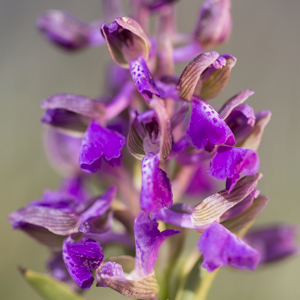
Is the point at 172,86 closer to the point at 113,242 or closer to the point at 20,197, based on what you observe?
the point at 113,242

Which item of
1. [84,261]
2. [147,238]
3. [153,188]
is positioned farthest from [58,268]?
[153,188]

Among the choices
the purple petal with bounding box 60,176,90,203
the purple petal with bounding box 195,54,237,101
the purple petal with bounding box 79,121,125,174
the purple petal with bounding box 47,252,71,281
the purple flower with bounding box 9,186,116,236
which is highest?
the purple petal with bounding box 195,54,237,101

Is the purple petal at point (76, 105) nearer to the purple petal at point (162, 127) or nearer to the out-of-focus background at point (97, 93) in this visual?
the purple petal at point (162, 127)

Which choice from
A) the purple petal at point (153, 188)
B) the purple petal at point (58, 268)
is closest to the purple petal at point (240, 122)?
the purple petal at point (153, 188)

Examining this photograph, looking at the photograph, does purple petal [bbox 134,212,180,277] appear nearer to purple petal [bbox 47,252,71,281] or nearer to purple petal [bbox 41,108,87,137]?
purple petal [bbox 41,108,87,137]

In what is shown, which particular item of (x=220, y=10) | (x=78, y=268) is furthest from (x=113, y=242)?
(x=220, y=10)

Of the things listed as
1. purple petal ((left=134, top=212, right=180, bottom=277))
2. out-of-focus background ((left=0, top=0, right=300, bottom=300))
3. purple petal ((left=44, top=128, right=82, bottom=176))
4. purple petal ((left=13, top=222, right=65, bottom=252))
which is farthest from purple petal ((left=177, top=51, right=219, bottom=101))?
out-of-focus background ((left=0, top=0, right=300, bottom=300))
